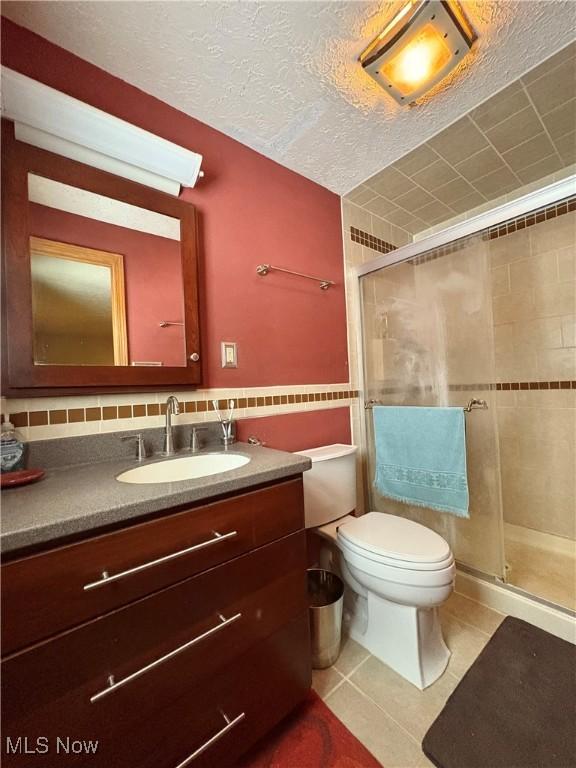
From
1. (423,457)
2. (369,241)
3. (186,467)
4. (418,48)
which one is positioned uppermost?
(418,48)

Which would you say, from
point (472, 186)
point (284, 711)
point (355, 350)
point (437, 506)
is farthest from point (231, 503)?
point (472, 186)

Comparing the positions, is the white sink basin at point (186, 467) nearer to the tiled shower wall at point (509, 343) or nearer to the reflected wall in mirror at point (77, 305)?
the reflected wall in mirror at point (77, 305)

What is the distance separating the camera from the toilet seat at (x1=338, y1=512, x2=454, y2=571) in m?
1.02

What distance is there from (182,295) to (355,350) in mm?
1084

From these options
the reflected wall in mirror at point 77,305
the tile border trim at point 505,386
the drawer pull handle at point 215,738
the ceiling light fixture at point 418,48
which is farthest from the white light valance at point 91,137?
the drawer pull handle at point 215,738

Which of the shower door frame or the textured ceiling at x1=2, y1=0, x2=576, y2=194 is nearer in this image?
the textured ceiling at x1=2, y1=0, x2=576, y2=194

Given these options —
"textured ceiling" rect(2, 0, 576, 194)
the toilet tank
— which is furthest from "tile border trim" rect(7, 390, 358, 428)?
"textured ceiling" rect(2, 0, 576, 194)

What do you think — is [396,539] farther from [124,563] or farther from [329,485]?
[124,563]

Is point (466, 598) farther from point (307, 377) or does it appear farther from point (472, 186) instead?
point (472, 186)

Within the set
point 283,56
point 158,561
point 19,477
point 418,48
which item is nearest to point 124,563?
point 158,561

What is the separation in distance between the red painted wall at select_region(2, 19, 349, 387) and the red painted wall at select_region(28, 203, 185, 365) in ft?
0.43

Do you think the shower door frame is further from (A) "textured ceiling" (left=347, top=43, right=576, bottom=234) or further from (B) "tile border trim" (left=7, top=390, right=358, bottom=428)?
(B) "tile border trim" (left=7, top=390, right=358, bottom=428)

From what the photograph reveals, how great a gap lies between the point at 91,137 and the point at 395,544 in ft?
5.73

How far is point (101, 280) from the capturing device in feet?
3.34
